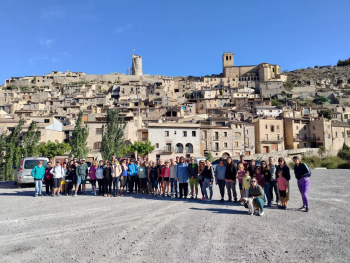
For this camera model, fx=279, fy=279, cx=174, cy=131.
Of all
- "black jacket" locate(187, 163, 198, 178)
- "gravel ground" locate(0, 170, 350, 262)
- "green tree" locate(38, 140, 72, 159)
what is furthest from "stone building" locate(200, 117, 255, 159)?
"gravel ground" locate(0, 170, 350, 262)

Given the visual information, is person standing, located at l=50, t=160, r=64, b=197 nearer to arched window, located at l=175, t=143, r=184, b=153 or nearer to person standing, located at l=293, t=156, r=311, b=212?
person standing, located at l=293, t=156, r=311, b=212

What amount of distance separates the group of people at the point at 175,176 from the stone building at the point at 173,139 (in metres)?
27.4

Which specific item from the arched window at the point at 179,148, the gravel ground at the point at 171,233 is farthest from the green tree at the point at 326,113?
the gravel ground at the point at 171,233

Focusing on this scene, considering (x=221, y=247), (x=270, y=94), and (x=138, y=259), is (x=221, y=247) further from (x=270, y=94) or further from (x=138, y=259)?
(x=270, y=94)

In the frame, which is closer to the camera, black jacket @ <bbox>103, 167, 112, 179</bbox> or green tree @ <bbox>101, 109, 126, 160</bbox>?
black jacket @ <bbox>103, 167, 112, 179</bbox>

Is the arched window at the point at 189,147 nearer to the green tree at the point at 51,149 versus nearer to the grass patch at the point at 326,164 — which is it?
the grass patch at the point at 326,164

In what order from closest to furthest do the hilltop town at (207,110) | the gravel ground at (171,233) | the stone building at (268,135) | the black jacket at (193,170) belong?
the gravel ground at (171,233) < the black jacket at (193,170) < the hilltop town at (207,110) < the stone building at (268,135)

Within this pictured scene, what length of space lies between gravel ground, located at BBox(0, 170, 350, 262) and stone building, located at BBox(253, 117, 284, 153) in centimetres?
4082

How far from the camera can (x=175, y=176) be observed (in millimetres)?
11602

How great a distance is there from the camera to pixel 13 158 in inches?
A: 998

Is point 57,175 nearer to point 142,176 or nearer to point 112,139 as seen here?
point 142,176

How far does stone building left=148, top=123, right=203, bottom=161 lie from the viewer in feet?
135

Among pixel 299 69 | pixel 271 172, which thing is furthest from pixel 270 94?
pixel 271 172

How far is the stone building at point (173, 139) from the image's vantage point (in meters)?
41.1
